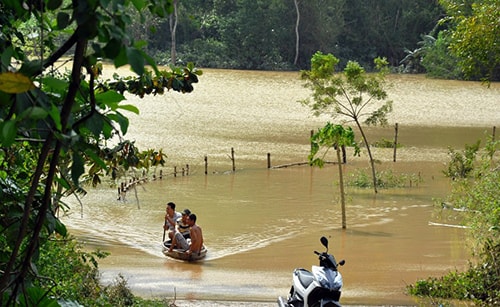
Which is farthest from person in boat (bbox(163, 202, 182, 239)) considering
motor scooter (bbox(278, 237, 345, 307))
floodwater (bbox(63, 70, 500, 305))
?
motor scooter (bbox(278, 237, 345, 307))

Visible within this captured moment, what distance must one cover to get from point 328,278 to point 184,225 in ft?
22.1

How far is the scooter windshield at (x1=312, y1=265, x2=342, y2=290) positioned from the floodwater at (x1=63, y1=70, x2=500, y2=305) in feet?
6.67

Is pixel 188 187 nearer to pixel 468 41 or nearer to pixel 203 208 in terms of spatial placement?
pixel 203 208

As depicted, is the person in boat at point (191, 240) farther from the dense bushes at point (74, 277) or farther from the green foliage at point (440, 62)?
the green foliage at point (440, 62)

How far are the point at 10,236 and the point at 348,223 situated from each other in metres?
16.4

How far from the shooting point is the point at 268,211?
20.1 metres

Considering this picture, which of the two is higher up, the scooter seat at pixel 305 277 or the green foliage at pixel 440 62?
the green foliage at pixel 440 62

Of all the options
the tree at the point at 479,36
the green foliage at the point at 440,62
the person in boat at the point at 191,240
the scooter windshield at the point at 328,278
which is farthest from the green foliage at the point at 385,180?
the green foliage at the point at 440,62

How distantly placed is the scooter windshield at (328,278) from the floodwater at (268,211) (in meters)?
2.03

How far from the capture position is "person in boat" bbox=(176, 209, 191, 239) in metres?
14.7

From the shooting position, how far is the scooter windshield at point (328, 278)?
8.23m

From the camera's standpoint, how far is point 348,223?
62.7 ft

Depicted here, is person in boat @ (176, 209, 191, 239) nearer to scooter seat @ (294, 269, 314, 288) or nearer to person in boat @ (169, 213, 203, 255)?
person in boat @ (169, 213, 203, 255)

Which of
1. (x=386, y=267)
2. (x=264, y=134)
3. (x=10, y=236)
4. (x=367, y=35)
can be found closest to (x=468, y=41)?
(x=386, y=267)
